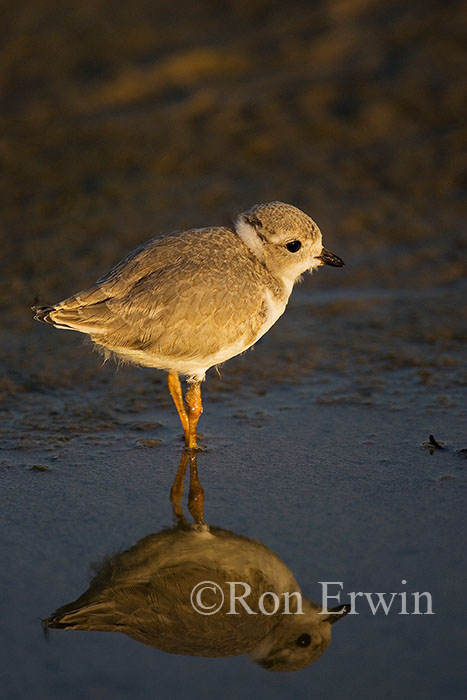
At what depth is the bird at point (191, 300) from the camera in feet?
18.0

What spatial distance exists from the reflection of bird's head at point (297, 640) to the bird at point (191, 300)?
185 cm

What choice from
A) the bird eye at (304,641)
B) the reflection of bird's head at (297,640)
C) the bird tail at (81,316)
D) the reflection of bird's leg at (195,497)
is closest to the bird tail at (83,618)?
the reflection of bird's head at (297,640)

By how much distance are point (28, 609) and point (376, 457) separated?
237 cm

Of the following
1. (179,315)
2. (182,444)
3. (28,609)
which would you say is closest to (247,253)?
(179,315)

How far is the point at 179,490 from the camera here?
5.32 metres

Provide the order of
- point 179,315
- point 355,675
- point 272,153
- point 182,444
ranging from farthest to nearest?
point 272,153 < point 182,444 < point 179,315 < point 355,675

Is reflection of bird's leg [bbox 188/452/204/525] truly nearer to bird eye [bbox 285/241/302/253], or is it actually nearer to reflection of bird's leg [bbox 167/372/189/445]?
reflection of bird's leg [bbox 167/372/189/445]

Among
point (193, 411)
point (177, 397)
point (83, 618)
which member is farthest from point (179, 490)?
point (83, 618)

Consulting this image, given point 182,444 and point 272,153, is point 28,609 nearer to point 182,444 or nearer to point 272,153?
point 182,444

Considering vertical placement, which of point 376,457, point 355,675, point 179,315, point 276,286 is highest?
point 276,286

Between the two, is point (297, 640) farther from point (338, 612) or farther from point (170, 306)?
point (170, 306)

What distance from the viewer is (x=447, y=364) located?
6926 millimetres

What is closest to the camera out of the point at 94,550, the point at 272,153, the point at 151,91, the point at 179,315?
the point at 94,550

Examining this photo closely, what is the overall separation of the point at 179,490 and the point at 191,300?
113cm
